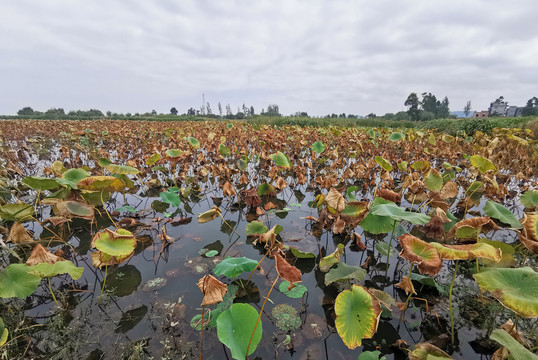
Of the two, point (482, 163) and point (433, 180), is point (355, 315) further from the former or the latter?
point (482, 163)

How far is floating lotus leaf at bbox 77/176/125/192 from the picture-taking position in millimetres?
1981

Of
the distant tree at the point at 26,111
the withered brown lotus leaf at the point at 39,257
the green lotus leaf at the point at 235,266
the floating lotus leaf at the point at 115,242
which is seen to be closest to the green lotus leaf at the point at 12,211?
the withered brown lotus leaf at the point at 39,257

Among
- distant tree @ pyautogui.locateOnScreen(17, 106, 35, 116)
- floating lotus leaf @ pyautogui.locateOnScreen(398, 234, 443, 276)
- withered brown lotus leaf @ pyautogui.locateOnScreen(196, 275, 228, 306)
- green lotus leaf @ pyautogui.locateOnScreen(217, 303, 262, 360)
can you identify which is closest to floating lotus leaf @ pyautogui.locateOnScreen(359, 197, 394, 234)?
floating lotus leaf @ pyautogui.locateOnScreen(398, 234, 443, 276)

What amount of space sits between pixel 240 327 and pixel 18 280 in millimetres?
1271

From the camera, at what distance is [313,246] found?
235 centimetres

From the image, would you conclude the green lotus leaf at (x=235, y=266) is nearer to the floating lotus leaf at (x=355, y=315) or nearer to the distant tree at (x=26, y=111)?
the floating lotus leaf at (x=355, y=315)

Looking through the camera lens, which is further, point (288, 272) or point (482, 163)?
point (482, 163)

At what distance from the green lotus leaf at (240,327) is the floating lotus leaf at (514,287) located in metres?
0.96

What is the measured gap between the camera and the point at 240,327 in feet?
3.59

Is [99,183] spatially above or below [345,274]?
above

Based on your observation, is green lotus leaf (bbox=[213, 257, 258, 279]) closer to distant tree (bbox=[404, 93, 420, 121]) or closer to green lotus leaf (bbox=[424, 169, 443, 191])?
green lotus leaf (bbox=[424, 169, 443, 191])

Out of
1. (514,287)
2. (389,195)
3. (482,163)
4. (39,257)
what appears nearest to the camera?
(514,287)

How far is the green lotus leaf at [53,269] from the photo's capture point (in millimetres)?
1267

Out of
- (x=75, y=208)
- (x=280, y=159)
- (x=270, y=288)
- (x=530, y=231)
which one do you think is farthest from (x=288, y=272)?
(x=280, y=159)
